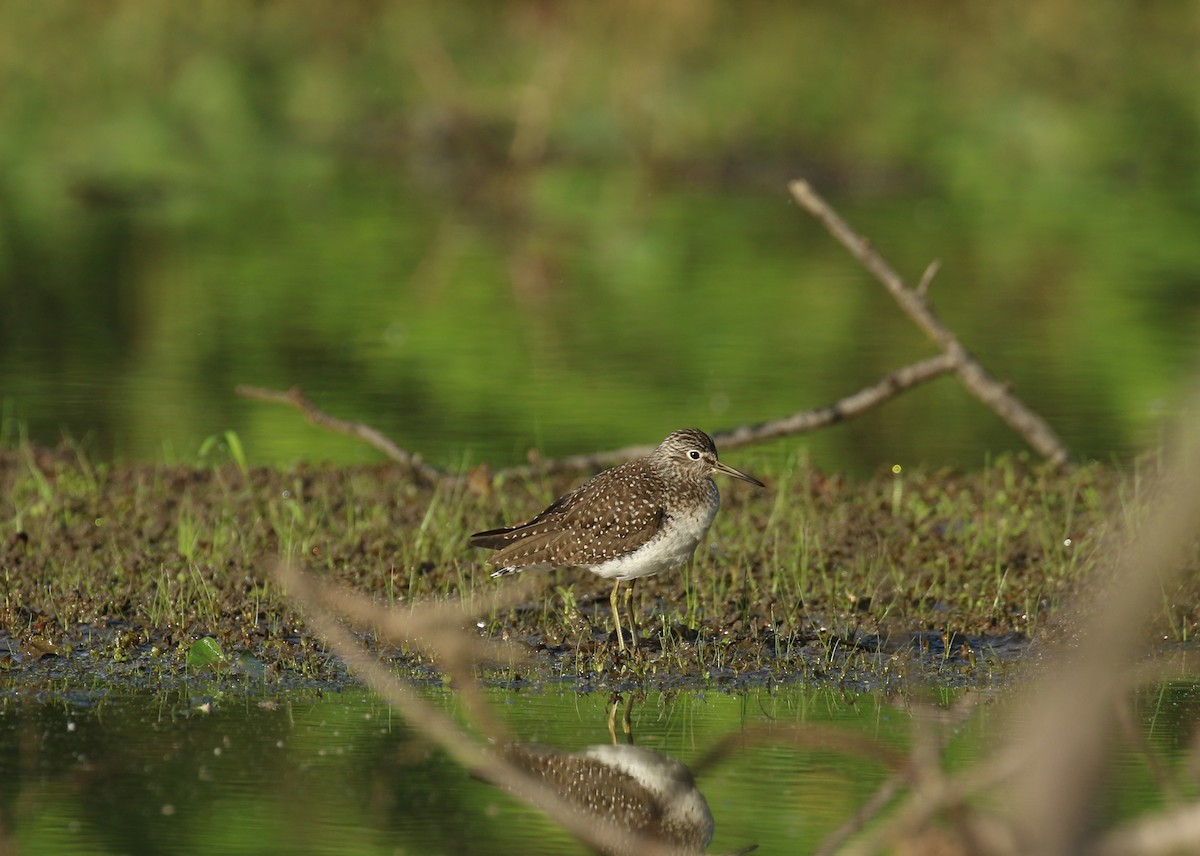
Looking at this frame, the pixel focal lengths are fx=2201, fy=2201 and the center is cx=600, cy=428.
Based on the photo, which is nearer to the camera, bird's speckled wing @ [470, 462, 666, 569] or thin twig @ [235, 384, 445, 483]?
bird's speckled wing @ [470, 462, 666, 569]

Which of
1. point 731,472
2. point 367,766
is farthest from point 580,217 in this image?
point 367,766

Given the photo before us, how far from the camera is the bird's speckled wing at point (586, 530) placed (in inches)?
330

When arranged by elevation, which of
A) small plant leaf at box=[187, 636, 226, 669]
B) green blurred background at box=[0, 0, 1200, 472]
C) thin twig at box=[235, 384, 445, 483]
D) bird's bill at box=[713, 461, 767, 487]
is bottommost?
small plant leaf at box=[187, 636, 226, 669]

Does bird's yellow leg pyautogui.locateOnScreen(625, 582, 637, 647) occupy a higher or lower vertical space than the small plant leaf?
higher

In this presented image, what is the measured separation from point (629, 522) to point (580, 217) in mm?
14116

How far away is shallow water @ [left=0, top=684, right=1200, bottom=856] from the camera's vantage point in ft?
20.4

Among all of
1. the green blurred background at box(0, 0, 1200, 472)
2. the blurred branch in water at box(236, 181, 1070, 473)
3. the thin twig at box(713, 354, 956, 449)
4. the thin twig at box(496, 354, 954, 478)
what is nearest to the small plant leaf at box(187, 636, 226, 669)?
the blurred branch in water at box(236, 181, 1070, 473)

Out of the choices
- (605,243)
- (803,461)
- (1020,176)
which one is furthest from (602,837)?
(1020,176)

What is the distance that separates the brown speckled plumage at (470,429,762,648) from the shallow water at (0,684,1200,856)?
72 centimetres

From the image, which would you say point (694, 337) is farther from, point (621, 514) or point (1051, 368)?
point (621, 514)

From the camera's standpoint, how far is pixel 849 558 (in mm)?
9914

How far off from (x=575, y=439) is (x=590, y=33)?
1791cm

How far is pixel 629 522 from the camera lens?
8.42 m

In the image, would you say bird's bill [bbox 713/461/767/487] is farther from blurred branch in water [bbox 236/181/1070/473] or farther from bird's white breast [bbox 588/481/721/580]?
blurred branch in water [bbox 236/181/1070/473]
